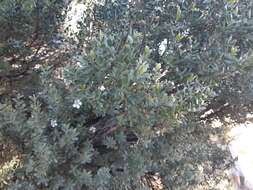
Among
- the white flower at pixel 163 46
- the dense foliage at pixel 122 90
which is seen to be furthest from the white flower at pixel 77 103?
the white flower at pixel 163 46

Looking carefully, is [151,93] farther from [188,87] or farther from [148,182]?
[148,182]

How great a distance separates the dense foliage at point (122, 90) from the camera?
88.4 inches

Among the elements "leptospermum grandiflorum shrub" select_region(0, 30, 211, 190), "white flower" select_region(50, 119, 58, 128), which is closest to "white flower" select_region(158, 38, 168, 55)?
"leptospermum grandiflorum shrub" select_region(0, 30, 211, 190)

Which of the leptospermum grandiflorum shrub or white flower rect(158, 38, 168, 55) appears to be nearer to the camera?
the leptospermum grandiflorum shrub

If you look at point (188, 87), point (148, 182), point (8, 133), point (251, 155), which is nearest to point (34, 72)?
→ point (8, 133)

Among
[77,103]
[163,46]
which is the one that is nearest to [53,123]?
[77,103]

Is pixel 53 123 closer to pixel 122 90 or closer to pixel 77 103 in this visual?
pixel 77 103

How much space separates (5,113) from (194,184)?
5.02 feet

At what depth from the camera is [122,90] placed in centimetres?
219

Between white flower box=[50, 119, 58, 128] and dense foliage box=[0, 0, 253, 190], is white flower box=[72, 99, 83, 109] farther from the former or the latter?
white flower box=[50, 119, 58, 128]

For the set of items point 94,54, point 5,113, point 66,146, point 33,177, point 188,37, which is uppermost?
point 188,37

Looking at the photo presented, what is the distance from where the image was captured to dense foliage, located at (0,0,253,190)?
2.24 metres

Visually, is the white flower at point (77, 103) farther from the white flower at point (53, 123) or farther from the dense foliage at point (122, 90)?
the white flower at point (53, 123)

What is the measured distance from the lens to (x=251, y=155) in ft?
19.8
